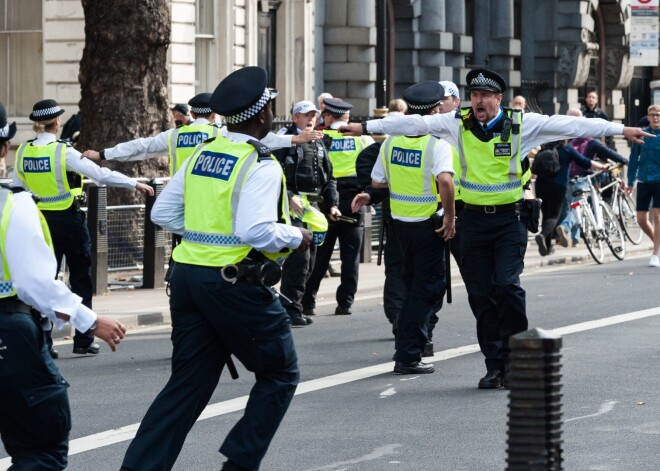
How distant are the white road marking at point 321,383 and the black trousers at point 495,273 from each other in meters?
0.34

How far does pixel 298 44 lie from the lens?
29.5 meters

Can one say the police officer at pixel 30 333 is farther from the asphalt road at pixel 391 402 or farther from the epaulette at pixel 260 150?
the asphalt road at pixel 391 402

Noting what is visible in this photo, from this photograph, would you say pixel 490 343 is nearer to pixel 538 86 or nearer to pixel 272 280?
pixel 272 280

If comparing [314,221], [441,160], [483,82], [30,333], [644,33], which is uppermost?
[644,33]

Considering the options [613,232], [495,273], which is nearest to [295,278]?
[495,273]

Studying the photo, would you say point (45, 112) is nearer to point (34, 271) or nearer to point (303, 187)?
point (303, 187)

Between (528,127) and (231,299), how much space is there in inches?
150

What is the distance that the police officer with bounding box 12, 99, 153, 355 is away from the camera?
1208 centimetres

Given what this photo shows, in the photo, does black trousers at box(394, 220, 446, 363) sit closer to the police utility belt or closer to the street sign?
the police utility belt

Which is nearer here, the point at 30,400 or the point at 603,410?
the point at 30,400

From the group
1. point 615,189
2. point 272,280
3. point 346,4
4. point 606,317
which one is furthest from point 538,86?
point 272,280

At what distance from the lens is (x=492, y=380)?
10297mm

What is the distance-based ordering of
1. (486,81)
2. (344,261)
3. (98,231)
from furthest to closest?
(98,231) → (344,261) → (486,81)

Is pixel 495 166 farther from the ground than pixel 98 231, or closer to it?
farther from the ground
